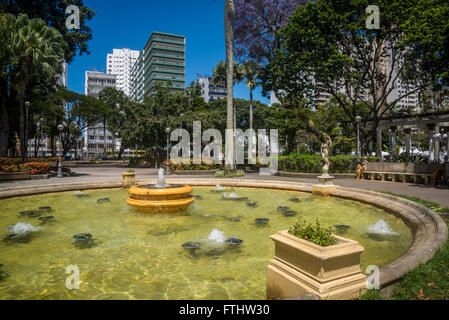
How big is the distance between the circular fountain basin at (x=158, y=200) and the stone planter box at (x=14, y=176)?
1309 cm

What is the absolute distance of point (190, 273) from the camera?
467cm

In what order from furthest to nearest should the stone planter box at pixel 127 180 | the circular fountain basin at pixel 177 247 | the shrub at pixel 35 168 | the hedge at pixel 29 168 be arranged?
the shrub at pixel 35 168 → the hedge at pixel 29 168 → the stone planter box at pixel 127 180 → the circular fountain basin at pixel 177 247

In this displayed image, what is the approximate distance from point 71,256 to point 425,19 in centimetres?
2268

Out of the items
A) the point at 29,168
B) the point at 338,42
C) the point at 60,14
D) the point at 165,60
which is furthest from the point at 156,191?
the point at 165,60

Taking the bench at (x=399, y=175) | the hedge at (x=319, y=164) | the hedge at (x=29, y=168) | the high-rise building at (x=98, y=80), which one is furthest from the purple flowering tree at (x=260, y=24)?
the high-rise building at (x=98, y=80)

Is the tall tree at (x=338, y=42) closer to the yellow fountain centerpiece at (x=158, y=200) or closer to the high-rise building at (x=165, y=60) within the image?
the yellow fountain centerpiece at (x=158, y=200)

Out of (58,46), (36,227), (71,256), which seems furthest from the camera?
(58,46)

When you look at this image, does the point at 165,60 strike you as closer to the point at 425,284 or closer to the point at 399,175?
the point at 399,175

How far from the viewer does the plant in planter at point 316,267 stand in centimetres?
306

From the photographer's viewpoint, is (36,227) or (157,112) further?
(157,112)

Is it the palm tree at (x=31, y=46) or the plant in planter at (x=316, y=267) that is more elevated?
the palm tree at (x=31, y=46)

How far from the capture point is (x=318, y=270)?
3.06 metres
